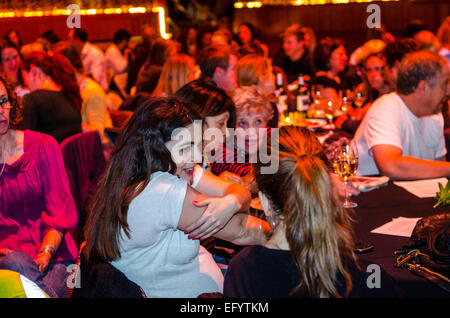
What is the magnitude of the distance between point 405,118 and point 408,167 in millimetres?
449

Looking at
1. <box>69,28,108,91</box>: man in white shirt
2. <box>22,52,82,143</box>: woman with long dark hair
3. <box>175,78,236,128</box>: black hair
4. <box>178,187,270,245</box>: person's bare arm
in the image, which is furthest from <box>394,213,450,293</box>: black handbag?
<box>69,28,108,91</box>: man in white shirt

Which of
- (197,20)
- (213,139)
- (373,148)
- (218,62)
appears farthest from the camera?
(197,20)

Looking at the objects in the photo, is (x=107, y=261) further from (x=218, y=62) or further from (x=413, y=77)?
(x=218, y=62)

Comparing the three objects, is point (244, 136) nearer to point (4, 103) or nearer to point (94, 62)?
point (4, 103)

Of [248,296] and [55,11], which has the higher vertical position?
[55,11]

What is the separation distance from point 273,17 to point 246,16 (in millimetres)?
684

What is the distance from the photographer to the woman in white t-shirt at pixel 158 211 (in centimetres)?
157

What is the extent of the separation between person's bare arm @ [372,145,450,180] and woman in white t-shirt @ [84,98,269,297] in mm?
1147

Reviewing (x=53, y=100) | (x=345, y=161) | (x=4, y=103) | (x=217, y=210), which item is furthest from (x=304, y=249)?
(x=53, y=100)

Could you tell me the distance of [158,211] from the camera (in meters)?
1.56

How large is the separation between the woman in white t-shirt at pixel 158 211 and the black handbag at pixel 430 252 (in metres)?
0.49

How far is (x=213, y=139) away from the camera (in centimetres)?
254

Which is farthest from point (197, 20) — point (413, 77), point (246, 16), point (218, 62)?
point (413, 77)

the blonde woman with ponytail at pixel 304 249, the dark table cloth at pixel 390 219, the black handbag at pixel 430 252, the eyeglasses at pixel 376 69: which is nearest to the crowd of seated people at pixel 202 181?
the blonde woman with ponytail at pixel 304 249
